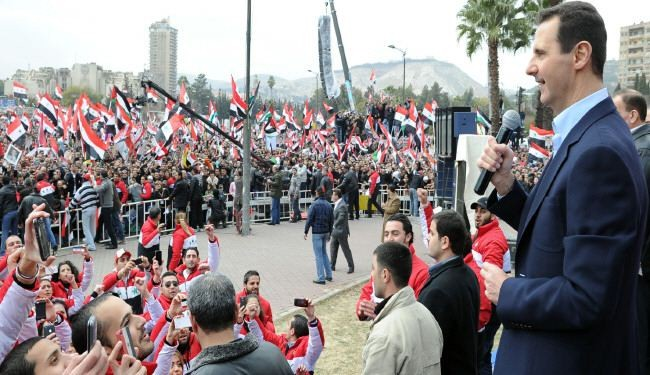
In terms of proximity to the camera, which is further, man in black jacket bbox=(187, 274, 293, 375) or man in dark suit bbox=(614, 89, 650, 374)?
man in dark suit bbox=(614, 89, 650, 374)

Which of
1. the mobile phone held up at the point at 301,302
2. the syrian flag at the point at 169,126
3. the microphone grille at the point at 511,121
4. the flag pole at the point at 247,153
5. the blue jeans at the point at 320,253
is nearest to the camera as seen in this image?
the microphone grille at the point at 511,121

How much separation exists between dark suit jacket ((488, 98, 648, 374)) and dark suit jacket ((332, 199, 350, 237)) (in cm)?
1115

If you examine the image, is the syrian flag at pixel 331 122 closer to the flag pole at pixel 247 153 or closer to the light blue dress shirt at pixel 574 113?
the flag pole at pixel 247 153

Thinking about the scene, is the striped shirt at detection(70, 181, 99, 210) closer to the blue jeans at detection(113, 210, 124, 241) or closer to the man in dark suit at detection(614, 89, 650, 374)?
the blue jeans at detection(113, 210, 124, 241)

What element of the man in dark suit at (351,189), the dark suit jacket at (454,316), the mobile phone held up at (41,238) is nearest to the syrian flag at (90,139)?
the man in dark suit at (351,189)

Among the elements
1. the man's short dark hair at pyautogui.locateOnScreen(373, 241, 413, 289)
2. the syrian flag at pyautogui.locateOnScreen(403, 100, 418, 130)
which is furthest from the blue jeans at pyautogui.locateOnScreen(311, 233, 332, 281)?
the syrian flag at pyautogui.locateOnScreen(403, 100, 418, 130)

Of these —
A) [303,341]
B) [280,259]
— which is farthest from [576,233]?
[280,259]

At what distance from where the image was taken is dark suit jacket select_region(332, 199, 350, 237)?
42.7ft

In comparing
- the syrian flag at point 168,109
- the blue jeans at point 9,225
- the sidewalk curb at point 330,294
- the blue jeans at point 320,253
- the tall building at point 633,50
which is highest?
the tall building at point 633,50

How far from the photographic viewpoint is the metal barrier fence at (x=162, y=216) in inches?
575

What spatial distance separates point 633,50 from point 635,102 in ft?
595

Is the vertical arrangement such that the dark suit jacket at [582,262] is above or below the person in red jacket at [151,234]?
above

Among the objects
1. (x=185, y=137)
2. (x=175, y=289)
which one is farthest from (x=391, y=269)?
(x=185, y=137)

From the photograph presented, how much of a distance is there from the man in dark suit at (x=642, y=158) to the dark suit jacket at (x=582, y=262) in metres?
1.35
